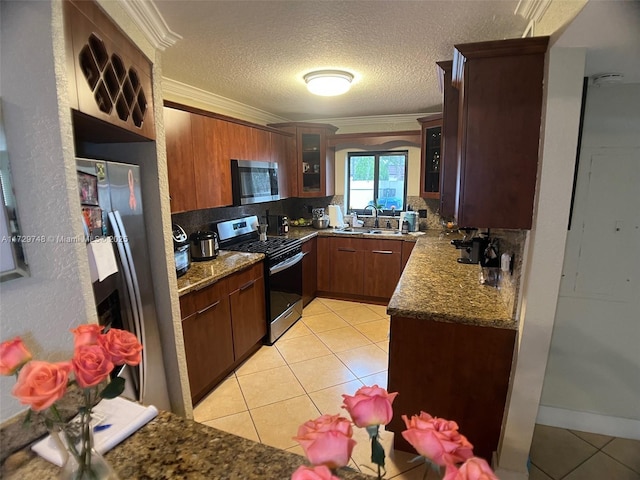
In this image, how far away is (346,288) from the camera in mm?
4199

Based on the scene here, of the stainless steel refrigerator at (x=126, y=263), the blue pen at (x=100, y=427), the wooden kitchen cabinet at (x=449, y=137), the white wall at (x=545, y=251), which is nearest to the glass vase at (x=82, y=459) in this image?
the blue pen at (x=100, y=427)

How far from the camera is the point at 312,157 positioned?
4.35 m

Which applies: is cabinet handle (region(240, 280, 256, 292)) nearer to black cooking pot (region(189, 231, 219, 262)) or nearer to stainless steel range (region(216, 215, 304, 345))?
stainless steel range (region(216, 215, 304, 345))

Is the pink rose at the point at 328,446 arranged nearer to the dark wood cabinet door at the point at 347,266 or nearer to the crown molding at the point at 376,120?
the dark wood cabinet door at the point at 347,266

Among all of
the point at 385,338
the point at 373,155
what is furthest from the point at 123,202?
the point at 373,155

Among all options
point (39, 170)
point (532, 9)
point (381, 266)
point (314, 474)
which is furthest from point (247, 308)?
point (532, 9)

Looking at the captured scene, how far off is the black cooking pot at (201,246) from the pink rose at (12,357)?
2.10 metres

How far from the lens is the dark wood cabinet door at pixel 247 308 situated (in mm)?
2643

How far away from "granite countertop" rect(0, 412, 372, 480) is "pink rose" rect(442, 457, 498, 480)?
1.35 ft

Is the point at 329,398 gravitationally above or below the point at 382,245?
below

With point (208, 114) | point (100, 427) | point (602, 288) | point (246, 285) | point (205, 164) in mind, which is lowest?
point (246, 285)

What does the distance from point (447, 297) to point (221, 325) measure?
1.63 m

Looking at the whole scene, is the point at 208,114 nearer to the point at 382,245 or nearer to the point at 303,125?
the point at 303,125

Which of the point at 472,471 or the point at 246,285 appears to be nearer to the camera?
the point at 472,471
